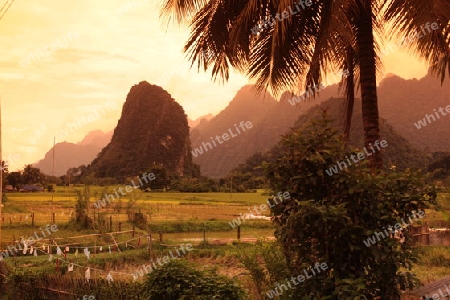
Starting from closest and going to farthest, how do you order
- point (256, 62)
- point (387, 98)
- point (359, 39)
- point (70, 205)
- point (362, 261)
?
point (362, 261)
point (359, 39)
point (256, 62)
point (70, 205)
point (387, 98)

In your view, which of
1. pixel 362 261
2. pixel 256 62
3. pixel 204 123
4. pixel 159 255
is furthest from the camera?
pixel 204 123

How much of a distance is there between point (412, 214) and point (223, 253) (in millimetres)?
13722

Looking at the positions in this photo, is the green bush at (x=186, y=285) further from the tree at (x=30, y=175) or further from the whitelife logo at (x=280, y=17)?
the tree at (x=30, y=175)

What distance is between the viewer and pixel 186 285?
5.68 metres

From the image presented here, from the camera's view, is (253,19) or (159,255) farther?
(159,255)

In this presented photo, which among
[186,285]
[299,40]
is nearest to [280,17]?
[299,40]

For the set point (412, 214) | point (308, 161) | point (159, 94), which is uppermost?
point (159, 94)

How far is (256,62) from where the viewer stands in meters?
7.43

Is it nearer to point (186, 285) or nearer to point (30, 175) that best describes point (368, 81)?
point (186, 285)

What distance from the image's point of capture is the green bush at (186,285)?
551cm

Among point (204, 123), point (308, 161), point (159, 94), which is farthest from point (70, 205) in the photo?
point (204, 123)

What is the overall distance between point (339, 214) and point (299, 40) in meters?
3.89

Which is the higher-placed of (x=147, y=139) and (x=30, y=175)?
(x=147, y=139)

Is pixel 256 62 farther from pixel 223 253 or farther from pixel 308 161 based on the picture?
pixel 223 253
